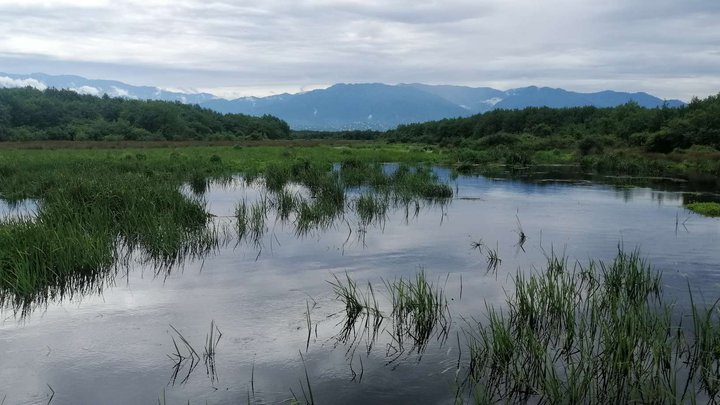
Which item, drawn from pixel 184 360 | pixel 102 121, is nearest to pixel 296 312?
pixel 184 360

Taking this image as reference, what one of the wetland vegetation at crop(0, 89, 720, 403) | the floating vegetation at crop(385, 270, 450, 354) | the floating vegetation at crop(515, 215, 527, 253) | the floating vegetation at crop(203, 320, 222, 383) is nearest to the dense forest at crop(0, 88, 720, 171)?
the wetland vegetation at crop(0, 89, 720, 403)

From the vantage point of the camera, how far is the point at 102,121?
319ft

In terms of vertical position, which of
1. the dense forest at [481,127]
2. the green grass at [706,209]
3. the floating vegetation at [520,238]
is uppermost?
the dense forest at [481,127]

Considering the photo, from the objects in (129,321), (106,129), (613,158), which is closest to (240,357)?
(129,321)

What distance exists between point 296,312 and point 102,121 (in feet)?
320

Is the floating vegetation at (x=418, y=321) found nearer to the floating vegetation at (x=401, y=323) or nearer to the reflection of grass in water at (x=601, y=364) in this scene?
the floating vegetation at (x=401, y=323)

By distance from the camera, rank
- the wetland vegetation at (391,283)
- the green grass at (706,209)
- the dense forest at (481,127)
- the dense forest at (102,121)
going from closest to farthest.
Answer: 1. the wetland vegetation at (391,283)
2. the green grass at (706,209)
3. the dense forest at (481,127)
4. the dense forest at (102,121)

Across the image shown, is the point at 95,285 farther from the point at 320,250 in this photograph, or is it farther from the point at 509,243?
the point at 509,243

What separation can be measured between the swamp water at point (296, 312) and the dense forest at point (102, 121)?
2830 inches

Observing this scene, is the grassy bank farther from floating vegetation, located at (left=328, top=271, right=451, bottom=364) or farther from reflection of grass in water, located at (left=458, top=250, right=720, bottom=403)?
reflection of grass in water, located at (left=458, top=250, right=720, bottom=403)

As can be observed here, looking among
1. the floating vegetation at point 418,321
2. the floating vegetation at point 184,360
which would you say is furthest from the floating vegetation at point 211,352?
the floating vegetation at point 418,321

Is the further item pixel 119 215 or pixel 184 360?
pixel 119 215

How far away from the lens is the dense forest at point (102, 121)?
85.8m

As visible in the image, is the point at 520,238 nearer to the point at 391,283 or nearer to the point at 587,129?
the point at 391,283
